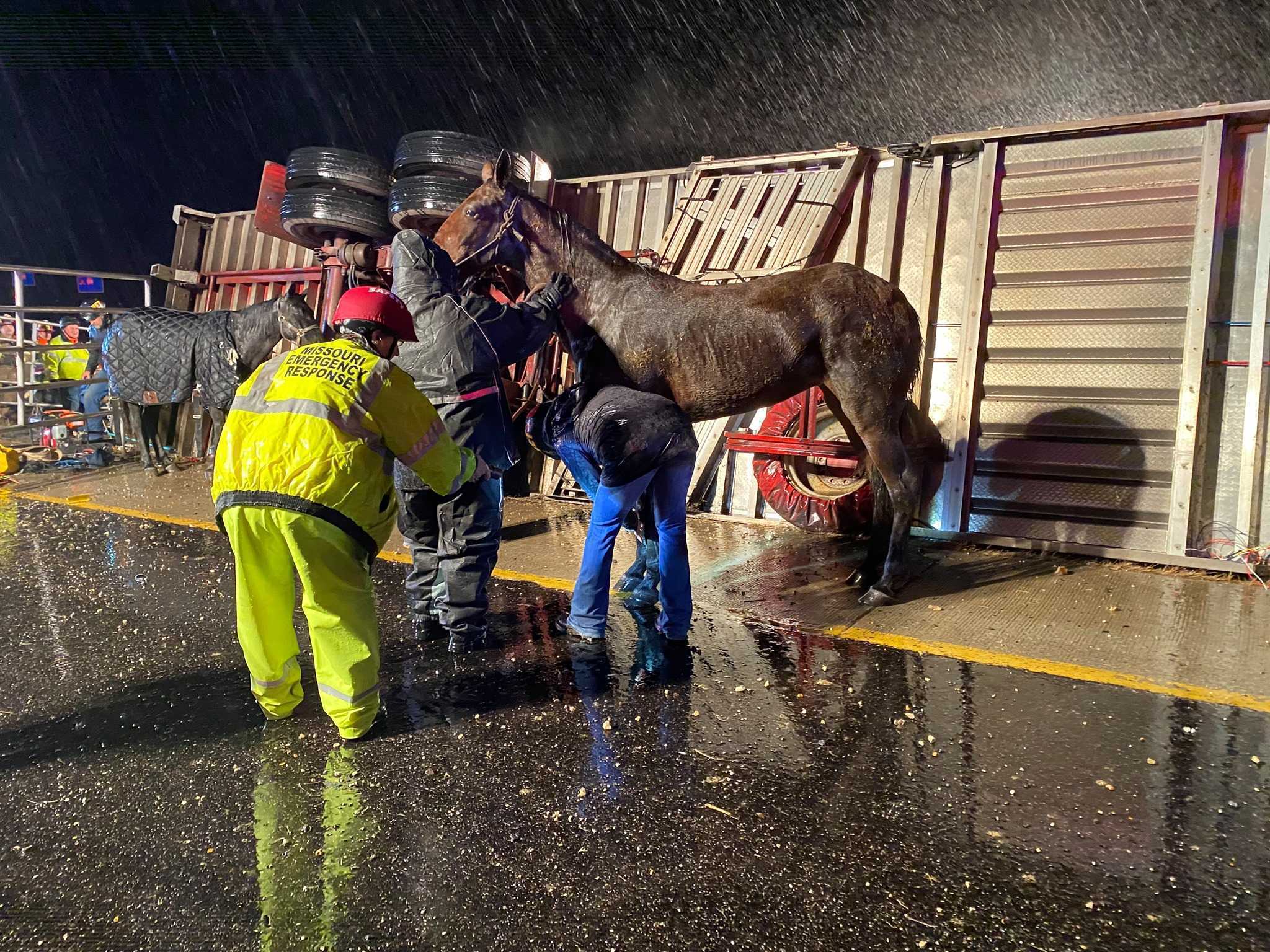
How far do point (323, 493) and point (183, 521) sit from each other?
4.84m

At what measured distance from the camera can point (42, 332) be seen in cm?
1263

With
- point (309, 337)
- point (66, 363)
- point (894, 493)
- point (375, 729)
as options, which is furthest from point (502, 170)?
point (66, 363)

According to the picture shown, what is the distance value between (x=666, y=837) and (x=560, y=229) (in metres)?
3.26

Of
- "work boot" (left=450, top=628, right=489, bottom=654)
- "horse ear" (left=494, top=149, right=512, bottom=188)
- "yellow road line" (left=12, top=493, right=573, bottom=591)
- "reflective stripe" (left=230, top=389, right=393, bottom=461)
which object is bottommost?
"work boot" (left=450, top=628, right=489, bottom=654)

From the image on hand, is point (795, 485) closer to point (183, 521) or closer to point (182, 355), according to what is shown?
point (183, 521)

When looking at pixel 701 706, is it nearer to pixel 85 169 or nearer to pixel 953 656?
pixel 953 656

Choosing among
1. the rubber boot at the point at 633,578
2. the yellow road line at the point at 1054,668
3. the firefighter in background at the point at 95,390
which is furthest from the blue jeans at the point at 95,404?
the yellow road line at the point at 1054,668

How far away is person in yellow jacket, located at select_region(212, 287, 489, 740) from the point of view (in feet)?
8.93

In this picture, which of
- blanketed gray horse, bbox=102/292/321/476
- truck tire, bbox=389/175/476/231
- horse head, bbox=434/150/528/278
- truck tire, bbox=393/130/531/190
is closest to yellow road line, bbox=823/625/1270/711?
horse head, bbox=434/150/528/278

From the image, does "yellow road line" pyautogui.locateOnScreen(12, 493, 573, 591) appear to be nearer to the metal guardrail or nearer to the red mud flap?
the metal guardrail

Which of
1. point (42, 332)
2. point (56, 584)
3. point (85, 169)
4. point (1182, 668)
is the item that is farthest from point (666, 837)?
point (85, 169)

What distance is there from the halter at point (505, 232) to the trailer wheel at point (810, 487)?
2.54 m

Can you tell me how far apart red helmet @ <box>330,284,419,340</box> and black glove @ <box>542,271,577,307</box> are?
103cm

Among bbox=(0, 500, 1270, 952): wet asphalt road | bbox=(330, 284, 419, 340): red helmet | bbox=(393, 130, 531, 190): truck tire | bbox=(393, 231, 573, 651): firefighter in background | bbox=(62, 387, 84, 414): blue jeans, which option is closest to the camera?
bbox=(0, 500, 1270, 952): wet asphalt road
